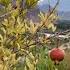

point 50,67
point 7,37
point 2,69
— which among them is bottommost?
point 50,67

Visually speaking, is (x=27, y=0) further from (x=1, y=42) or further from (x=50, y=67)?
(x=50, y=67)

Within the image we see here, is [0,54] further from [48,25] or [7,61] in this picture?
[48,25]

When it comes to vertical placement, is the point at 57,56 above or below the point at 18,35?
below

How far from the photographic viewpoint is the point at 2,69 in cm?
173

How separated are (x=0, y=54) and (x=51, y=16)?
313 millimetres

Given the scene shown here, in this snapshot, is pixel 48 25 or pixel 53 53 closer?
pixel 48 25

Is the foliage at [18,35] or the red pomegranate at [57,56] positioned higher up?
the foliage at [18,35]

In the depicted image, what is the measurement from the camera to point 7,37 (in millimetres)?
1880

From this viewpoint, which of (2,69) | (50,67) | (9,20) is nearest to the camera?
(2,69)

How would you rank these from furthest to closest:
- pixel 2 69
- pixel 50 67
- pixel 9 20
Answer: pixel 50 67 < pixel 9 20 < pixel 2 69

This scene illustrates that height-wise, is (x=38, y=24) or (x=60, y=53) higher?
(x=38, y=24)

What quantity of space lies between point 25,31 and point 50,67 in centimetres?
262

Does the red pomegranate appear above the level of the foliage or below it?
below

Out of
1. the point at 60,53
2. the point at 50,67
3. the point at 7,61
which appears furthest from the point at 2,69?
the point at 50,67
